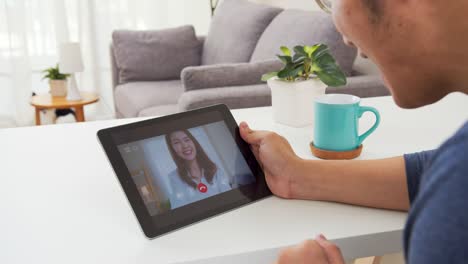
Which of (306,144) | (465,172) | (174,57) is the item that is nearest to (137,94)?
(174,57)

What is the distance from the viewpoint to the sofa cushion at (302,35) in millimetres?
2283

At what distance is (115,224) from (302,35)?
6.03ft

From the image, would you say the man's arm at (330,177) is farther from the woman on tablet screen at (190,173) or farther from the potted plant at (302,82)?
the potted plant at (302,82)

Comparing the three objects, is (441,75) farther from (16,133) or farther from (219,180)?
(16,133)

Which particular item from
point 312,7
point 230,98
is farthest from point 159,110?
point 312,7

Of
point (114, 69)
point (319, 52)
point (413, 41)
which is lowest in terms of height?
point (114, 69)

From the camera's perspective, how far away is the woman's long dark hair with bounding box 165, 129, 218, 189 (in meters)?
0.80

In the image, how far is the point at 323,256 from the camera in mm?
674

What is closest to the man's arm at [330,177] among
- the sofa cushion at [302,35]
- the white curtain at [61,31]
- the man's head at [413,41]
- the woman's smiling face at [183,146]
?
the woman's smiling face at [183,146]

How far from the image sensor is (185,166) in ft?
2.67

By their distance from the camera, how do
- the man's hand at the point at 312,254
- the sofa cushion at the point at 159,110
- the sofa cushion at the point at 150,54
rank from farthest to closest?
the sofa cushion at the point at 150,54 < the sofa cushion at the point at 159,110 < the man's hand at the point at 312,254

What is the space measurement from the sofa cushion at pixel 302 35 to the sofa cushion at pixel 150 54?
26.8 inches

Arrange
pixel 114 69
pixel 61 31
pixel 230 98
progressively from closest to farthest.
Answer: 1. pixel 230 98
2. pixel 114 69
3. pixel 61 31

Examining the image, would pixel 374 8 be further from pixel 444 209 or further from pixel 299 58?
pixel 299 58
